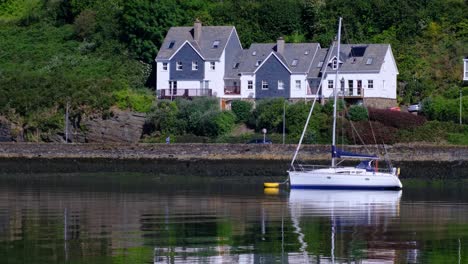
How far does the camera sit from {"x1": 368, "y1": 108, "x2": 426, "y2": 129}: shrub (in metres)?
55.9

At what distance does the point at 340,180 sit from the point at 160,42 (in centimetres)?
2629

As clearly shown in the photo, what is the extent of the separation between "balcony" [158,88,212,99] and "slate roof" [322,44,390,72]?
22.7ft

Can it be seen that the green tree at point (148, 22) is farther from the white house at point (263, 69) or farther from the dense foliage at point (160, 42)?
the white house at point (263, 69)

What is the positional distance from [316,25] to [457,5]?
28.3 feet

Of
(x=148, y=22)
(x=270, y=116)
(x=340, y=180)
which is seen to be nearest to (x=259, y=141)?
(x=270, y=116)

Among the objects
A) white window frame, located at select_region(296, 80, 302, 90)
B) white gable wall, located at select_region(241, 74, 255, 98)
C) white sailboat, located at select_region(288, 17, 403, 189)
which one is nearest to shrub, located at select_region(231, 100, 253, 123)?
white gable wall, located at select_region(241, 74, 255, 98)

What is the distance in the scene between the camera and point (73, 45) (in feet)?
239

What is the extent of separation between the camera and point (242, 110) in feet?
200

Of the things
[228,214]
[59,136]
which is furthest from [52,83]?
[228,214]

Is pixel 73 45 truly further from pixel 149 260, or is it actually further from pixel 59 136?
pixel 149 260

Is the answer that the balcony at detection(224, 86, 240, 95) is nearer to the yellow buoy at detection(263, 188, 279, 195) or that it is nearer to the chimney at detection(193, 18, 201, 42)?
the chimney at detection(193, 18, 201, 42)

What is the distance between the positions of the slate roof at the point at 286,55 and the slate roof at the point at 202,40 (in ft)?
5.13

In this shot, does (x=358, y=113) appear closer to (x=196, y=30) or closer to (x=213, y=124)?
(x=213, y=124)

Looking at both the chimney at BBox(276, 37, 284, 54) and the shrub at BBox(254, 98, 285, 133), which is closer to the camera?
the shrub at BBox(254, 98, 285, 133)
